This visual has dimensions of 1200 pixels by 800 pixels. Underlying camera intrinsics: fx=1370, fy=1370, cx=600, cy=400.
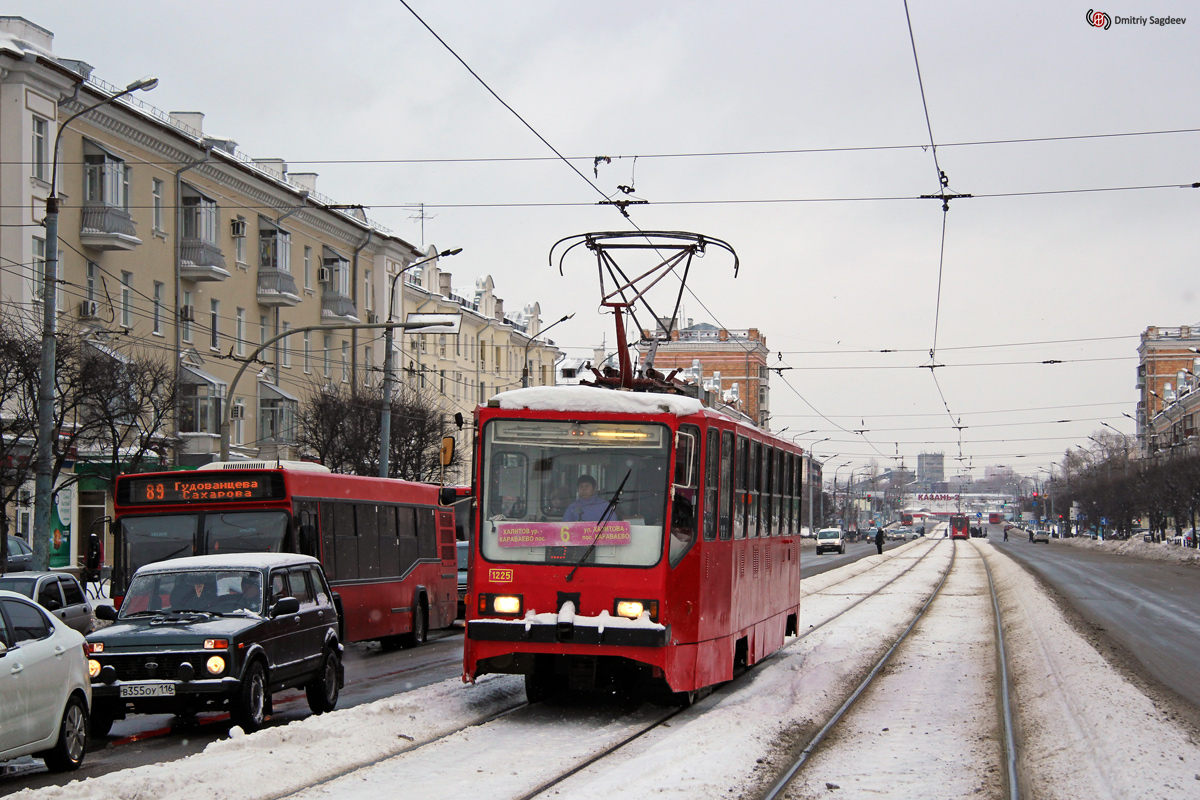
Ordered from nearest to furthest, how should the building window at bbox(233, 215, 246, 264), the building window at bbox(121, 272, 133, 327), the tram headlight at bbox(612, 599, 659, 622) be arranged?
1. the tram headlight at bbox(612, 599, 659, 622)
2. the building window at bbox(121, 272, 133, 327)
3. the building window at bbox(233, 215, 246, 264)

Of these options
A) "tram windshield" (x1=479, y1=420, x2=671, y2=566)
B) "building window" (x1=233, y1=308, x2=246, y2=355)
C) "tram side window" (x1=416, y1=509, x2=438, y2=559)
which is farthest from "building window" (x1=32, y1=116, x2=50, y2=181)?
"tram windshield" (x1=479, y1=420, x2=671, y2=566)

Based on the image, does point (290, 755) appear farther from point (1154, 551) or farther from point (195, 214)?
point (1154, 551)

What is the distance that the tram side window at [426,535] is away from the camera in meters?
23.0

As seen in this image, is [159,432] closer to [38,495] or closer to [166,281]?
[166,281]

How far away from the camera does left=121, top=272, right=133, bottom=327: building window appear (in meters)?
38.4

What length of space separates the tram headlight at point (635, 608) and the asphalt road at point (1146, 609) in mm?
6275

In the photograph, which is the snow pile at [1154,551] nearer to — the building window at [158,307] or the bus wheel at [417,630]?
the building window at [158,307]

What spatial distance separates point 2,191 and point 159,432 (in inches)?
321

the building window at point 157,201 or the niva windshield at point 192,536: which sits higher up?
the building window at point 157,201

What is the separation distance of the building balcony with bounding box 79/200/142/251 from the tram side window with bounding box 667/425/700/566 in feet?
92.0

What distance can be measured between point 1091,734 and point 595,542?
14.6ft

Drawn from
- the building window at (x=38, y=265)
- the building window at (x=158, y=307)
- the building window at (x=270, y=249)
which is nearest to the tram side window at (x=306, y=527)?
the building window at (x=38, y=265)

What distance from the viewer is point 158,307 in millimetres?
40438

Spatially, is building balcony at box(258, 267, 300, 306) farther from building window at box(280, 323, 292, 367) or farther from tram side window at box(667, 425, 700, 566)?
tram side window at box(667, 425, 700, 566)
